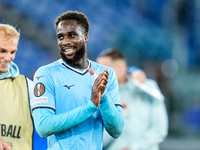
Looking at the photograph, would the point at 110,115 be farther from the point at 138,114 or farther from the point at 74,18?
the point at 138,114

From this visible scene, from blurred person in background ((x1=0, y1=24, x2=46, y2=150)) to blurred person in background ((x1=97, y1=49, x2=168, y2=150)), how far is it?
75.2 inches

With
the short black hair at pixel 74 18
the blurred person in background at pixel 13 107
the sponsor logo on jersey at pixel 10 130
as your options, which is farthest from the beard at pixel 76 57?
the sponsor logo on jersey at pixel 10 130

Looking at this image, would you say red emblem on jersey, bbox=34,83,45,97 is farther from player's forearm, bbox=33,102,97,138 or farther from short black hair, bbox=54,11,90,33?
short black hair, bbox=54,11,90,33

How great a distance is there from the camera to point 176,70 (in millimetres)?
7949

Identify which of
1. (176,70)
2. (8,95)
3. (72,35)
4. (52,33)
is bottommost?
(8,95)

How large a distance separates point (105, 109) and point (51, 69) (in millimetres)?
375

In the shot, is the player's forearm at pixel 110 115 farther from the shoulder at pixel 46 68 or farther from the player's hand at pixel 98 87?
the shoulder at pixel 46 68

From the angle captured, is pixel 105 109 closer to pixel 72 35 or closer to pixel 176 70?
pixel 72 35

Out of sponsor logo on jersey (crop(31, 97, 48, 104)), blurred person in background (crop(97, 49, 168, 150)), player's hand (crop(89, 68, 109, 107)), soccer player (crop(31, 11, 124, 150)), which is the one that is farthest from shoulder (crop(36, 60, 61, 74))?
blurred person in background (crop(97, 49, 168, 150))

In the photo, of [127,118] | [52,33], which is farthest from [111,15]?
[127,118]

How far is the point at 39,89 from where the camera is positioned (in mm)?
1912

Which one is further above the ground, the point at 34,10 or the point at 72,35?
the point at 34,10

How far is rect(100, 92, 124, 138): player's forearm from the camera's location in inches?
74.0

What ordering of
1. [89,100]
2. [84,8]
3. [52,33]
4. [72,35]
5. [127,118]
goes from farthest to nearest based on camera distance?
[84,8]
[52,33]
[127,118]
[72,35]
[89,100]
